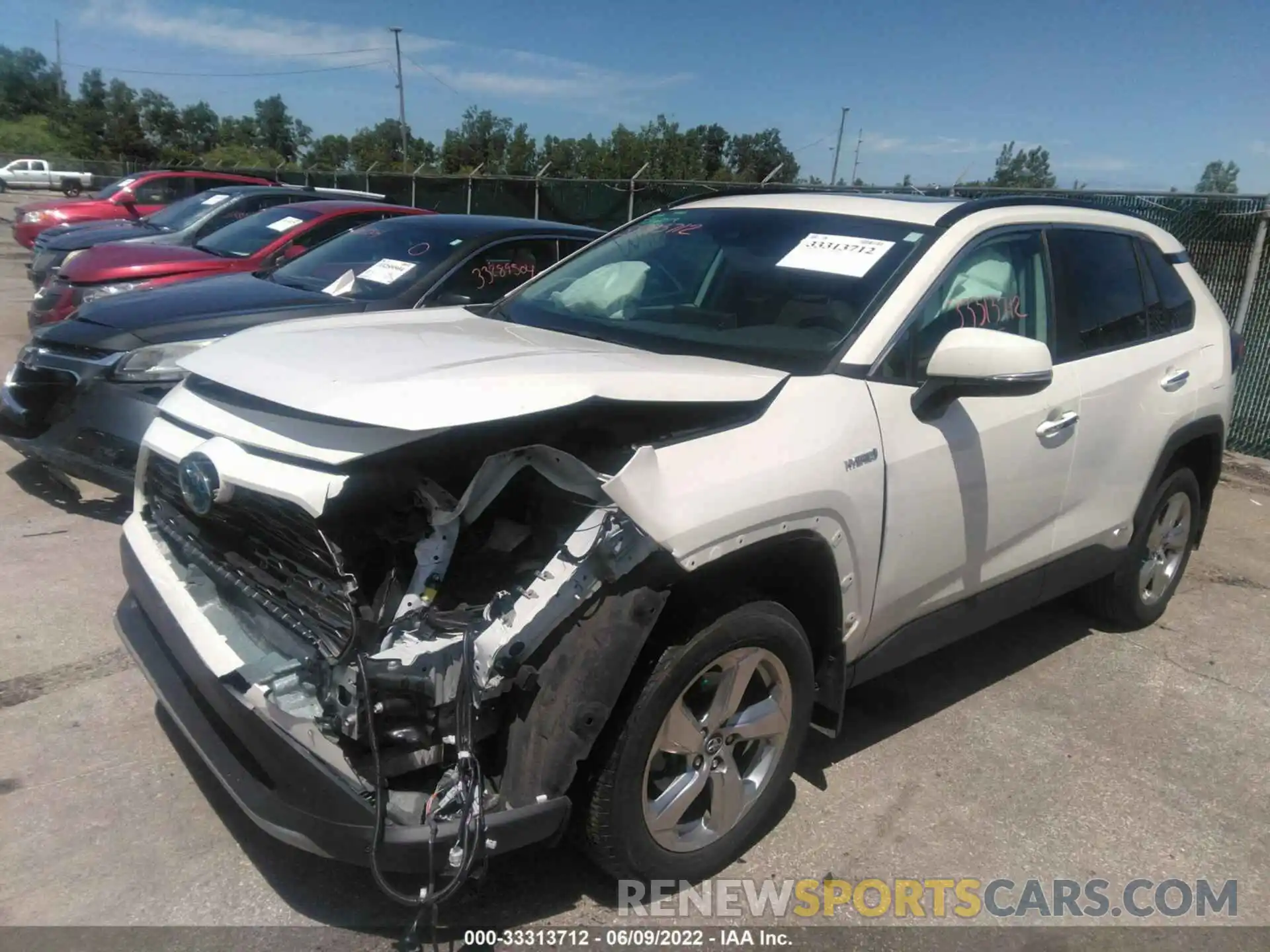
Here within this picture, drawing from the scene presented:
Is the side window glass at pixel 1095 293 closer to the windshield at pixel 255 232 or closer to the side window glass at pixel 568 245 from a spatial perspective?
the side window glass at pixel 568 245

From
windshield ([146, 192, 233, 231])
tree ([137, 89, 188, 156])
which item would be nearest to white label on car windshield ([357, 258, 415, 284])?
windshield ([146, 192, 233, 231])

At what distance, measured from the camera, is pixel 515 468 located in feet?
7.49

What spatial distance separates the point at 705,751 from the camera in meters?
2.57

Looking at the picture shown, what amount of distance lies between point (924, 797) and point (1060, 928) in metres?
0.59

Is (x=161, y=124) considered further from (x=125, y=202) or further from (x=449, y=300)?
(x=449, y=300)

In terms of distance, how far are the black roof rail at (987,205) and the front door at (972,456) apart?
11cm

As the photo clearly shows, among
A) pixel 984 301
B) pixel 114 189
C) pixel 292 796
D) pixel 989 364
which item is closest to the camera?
pixel 292 796

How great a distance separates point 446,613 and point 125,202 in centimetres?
1463

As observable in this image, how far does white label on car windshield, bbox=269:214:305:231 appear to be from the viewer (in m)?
8.03

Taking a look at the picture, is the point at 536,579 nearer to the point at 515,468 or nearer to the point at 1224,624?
the point at 515,468

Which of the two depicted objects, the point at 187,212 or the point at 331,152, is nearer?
the point at 187,212

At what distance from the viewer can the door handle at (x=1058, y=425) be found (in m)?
3.36

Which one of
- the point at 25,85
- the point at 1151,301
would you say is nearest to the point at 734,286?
the point at 1151,301

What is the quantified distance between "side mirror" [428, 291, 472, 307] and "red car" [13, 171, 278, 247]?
31.3 feet
